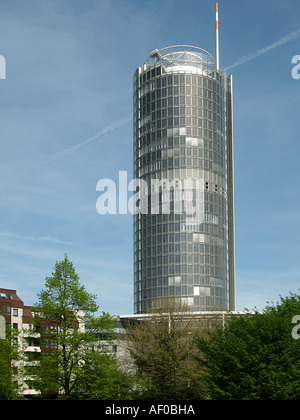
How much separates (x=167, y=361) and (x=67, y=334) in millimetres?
25403

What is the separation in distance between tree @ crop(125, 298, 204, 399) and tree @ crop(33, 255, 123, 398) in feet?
52.3

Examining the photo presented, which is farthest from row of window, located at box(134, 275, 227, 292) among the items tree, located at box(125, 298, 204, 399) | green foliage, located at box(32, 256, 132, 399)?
green foliage, located at box(32, 256, 132, 399)

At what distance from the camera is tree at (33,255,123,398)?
65312 mm

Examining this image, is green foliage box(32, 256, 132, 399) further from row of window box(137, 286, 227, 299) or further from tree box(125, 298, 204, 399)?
row of window box(137, 286, 227, 299)

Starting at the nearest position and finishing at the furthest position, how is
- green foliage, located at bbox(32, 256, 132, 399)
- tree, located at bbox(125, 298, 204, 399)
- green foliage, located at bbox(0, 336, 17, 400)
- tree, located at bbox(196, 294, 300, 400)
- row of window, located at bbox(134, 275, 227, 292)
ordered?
tree, located at bbox(196, 294, 300, 400), green foliage, located at bbox(0, 336, 17, 400), green foliage, located at bbox(32, 256, 132, 399), tree, located at bbox(125, 298, 204, 399), row of window, located at bbox(134, 275, 227, 292)

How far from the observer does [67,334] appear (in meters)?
66.4

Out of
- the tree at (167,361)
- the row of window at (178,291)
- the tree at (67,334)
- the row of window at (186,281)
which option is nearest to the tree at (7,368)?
the tree at (67,334)

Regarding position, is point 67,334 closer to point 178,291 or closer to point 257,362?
point 257,362

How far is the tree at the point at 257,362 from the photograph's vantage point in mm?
57384

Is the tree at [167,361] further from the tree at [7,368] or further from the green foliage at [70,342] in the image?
Answer: the tree at [7,368]

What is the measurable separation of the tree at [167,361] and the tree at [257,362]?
1964 centimetres
